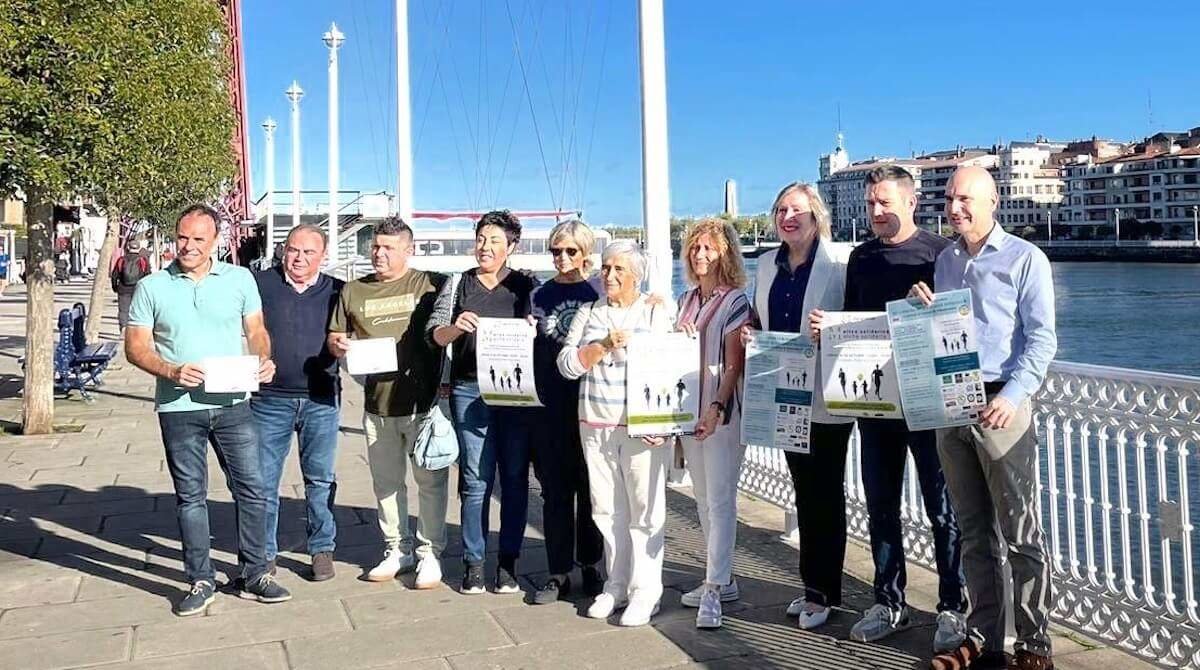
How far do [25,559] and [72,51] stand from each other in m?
4.82

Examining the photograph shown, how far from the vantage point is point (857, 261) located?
14.8ft

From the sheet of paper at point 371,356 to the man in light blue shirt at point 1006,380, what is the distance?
8.20 feet

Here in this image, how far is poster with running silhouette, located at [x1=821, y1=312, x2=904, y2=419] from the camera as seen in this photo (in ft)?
14.0

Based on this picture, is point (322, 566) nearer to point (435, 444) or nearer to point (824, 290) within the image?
point (435, 444)

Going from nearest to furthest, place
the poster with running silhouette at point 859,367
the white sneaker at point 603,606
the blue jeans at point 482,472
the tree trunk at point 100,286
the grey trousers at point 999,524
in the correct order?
the grey trousers at point 999,524
the poster with running silhouette at point 859,367
the white sneaker at point 603,606
the blue jeans at point 482,472
the tree trunk at point 100,286

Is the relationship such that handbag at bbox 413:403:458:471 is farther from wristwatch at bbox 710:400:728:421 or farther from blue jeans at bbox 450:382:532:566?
wristwatch at bbox 710:400:728:421

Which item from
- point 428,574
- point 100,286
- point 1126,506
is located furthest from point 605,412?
point 100,286

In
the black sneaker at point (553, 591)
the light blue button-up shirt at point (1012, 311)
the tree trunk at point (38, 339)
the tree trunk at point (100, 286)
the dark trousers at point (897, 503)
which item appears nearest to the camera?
the light blue button-up shirt at point (1012, 311)

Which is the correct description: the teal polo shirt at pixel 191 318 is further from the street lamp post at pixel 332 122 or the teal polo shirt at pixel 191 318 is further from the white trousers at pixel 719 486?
the street lamp post at pixel 332 122

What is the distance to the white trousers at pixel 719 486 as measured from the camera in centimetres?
486

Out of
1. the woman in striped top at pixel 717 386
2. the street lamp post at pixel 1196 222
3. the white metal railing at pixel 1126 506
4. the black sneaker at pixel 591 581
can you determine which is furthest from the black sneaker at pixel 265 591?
the street lamp post at pixel 1196 222

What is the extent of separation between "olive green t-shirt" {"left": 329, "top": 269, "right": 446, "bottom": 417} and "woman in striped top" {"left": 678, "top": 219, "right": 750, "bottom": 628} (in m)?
1.35

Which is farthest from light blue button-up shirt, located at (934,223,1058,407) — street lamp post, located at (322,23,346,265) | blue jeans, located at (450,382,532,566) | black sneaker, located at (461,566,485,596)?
street lamp post, located at (322,23,346,265)

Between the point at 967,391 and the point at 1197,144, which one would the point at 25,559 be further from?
the point at 1197,144
